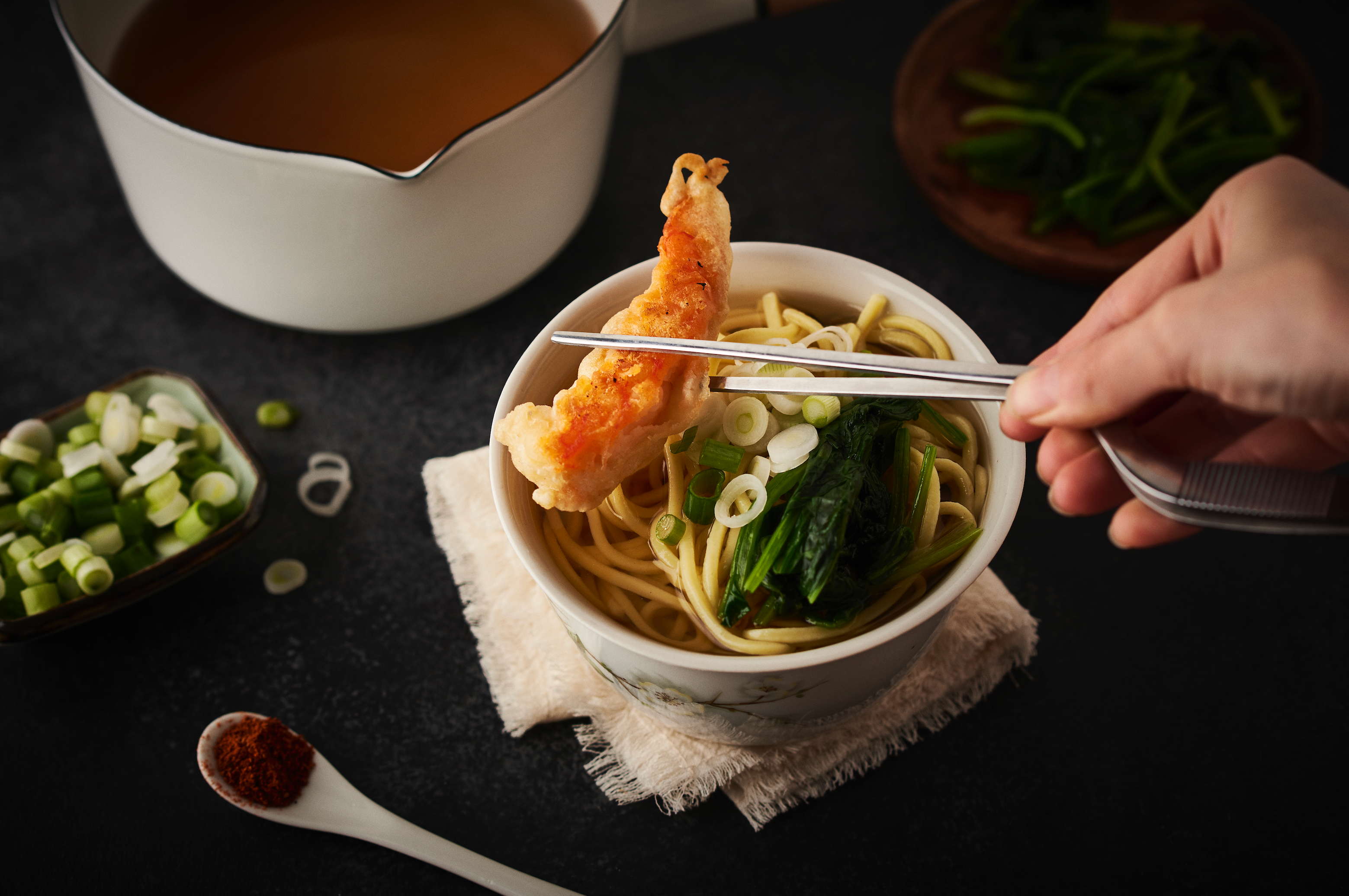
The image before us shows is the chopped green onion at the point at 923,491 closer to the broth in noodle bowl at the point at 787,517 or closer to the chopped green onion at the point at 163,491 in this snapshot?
the broth in noodle bowl at the point at 787,517

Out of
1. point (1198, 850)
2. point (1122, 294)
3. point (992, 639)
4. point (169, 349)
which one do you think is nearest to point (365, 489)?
point (169, 349)

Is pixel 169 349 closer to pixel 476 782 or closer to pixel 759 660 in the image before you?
pixel 476 782

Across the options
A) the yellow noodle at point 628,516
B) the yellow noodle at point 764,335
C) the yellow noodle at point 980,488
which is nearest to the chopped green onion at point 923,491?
the yellow noodle at point 980,488

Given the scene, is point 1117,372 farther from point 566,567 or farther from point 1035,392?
point 566,567

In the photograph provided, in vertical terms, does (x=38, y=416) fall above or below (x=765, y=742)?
below

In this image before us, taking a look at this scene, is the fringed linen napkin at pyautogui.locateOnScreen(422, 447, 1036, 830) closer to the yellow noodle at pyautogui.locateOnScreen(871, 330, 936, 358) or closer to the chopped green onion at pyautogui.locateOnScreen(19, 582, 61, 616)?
the yellow noodle at pyautogui.locateOnScreen(871, 330, 936, 358)

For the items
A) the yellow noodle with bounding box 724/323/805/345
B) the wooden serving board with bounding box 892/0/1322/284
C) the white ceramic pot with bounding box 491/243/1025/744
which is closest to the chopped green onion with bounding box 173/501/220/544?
the white ceramic pot with bounding box 491/243/1025/744
